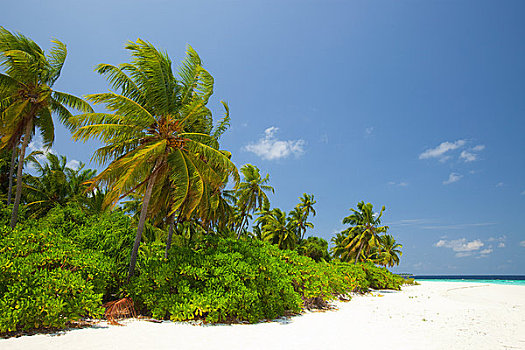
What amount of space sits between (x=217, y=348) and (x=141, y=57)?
376 inches

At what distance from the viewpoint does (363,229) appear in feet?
122

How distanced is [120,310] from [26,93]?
11225 millimetres

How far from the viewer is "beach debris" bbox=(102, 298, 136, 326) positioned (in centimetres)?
796

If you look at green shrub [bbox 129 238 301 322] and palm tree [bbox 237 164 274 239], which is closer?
green shrub [bbox 129 238 301 322]

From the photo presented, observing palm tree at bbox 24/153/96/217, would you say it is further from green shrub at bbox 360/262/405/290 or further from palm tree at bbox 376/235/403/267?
palm tree at bbox 376/235/403/267

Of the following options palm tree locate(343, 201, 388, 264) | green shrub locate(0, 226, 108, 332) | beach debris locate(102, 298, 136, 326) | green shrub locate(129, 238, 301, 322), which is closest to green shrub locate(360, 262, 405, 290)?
palm tree locate(343, 201, 388, 264)

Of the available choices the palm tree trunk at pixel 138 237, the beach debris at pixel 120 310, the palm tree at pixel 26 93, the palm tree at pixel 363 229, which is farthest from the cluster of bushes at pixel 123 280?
the palm tree at pixel 363 229

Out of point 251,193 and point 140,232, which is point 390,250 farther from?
point 140,232

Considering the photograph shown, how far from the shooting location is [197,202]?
10148 millimetres

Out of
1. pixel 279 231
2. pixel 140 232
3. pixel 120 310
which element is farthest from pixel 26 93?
pixel 279 231

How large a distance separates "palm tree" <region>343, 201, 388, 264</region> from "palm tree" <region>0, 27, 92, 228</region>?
30730 millimetres

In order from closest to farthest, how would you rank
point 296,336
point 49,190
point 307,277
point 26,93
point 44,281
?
point 44,281 < point 296,336 < point 307,277 < point 26,93 < point 49,190

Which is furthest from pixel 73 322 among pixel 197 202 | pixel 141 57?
pixel 141 57

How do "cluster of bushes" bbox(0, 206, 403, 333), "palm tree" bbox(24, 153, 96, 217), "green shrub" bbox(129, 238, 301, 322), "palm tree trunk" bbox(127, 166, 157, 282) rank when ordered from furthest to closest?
"palm tree" bbox(24, 153, 96, 217)
"palm tree trunk" bbox(127, 166, 157, 282)
"green shrub" bbox(129, 238, 301, 322)
"cluster of bushes" bbox(0, 206, 403, 333)
